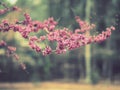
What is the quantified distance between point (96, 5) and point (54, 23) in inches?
1104

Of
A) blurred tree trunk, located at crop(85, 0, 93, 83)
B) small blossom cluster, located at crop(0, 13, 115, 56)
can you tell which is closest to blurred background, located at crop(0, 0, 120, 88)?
blurred tree trunk, located at crop(85, 0, 93, 83)

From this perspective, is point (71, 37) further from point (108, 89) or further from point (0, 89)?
point (108, 89)

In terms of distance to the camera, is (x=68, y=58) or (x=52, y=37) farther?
(x=68, y=58)

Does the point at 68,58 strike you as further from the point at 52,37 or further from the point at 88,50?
the point at 52,37


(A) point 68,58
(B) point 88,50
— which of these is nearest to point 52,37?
(B) point 88,50

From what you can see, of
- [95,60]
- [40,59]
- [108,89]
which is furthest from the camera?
[95,60]

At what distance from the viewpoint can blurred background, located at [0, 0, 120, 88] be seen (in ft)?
118

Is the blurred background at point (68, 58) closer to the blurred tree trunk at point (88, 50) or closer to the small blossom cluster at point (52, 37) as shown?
the blurred tree trunk at point (88, 50)

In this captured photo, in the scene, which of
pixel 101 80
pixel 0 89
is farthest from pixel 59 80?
pixel 0 89

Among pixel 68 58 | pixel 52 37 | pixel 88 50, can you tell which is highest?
pixel 68 58

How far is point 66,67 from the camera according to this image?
1719 inches

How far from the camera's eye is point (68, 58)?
4275cm

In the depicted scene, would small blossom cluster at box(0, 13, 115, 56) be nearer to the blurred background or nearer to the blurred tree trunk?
the blurred background

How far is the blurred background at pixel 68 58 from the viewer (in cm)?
3584
